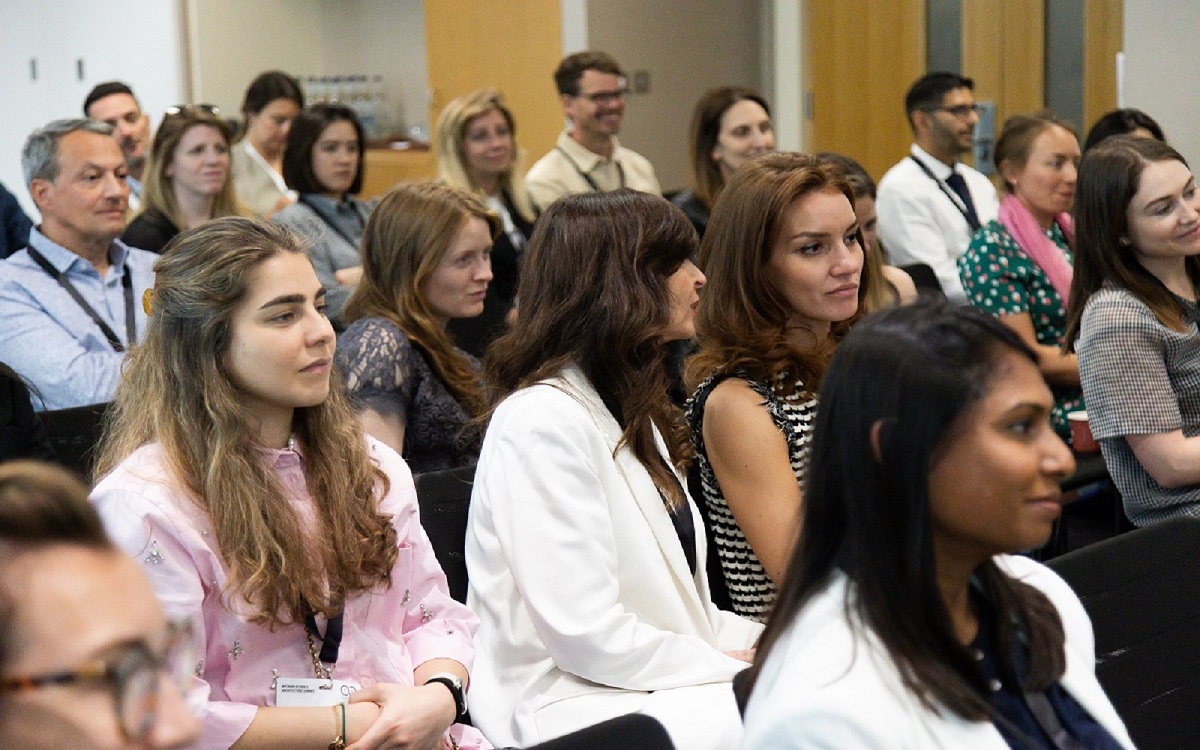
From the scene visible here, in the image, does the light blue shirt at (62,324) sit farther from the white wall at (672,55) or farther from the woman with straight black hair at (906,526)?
the white wall at (672,55)

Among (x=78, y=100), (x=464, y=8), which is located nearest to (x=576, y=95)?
(x=464, y=8)

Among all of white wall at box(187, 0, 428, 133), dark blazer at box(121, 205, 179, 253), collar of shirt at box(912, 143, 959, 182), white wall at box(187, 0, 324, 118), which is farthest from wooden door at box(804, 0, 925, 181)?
dark blazer at box(121, 205, 179, 253)

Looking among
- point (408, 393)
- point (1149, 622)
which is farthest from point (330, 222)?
point (1149, 622)

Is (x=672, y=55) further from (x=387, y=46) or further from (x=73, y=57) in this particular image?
(x=73, y=57)

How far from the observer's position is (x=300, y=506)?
2055 mm

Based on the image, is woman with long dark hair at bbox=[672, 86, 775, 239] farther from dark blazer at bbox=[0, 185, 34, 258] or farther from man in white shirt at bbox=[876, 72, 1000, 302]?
dark blazer at bbox=[0, 185, 34, 258]

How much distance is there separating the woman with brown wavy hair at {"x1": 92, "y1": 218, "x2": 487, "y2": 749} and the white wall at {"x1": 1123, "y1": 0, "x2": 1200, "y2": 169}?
424 centimetres

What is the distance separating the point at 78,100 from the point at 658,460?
7469 mm

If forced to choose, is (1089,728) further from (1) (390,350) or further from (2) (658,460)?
(1) (390,350)

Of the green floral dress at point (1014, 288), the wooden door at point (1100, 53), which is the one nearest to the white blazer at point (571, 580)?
the green floral dress at point (1014, 288)

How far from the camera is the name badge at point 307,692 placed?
1953 millimetres

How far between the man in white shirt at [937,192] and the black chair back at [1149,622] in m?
3.22

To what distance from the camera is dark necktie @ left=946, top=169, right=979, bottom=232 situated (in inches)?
223

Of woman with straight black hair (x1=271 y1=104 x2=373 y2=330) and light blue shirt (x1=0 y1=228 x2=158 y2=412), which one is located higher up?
Answer: woman with straight black hair (x1=271 y1=104 x2=373 y2=330)
